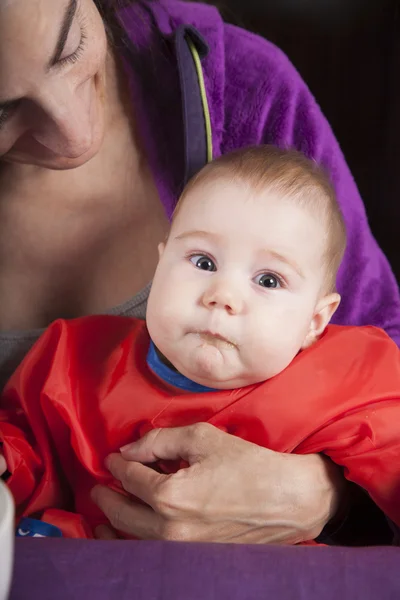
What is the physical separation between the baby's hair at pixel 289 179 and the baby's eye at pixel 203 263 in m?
0.09

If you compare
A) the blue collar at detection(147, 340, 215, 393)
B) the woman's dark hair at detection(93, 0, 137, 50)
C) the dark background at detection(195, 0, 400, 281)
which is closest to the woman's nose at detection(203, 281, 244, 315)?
the blue collar at detection(147, 340, 215, 393)

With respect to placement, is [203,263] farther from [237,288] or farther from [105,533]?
[105,533]

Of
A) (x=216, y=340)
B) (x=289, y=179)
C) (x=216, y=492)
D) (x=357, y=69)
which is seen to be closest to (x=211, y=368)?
(x=216, y=340)

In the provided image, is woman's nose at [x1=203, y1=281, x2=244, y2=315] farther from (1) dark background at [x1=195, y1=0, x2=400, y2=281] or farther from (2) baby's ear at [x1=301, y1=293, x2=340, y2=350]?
(1) dark background at [x1=195, y1=0, x2=400, y2=281]

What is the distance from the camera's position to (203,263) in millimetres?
903

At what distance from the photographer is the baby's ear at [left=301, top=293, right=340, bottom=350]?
95 cm

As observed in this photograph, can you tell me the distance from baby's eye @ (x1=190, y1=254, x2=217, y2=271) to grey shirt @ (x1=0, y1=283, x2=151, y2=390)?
0.81 feet

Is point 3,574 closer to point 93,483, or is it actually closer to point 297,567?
point 297,567

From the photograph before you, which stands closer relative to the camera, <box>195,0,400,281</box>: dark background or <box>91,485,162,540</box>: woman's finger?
<box>91,485,162,540</box>: woman's finger

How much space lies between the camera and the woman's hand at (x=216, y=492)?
33.9 inches

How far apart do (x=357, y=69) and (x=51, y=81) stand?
0.93 meters

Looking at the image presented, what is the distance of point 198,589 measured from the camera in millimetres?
650

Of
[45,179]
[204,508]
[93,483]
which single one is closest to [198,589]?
[204,508]

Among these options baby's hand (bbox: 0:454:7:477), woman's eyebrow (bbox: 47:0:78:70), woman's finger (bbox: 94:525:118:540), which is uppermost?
woman's eyebrow (bbox: 47:0:78:70)
